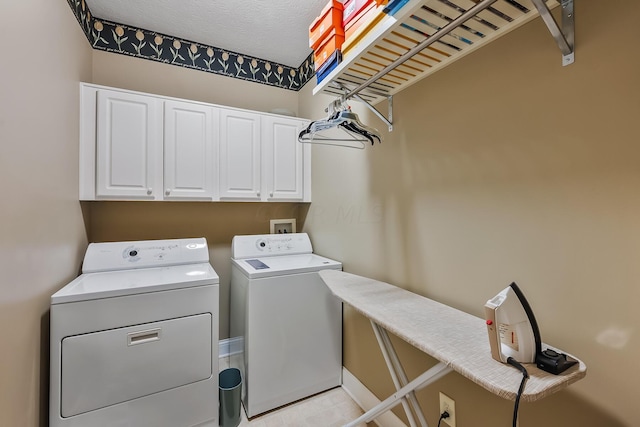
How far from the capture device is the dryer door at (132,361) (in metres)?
1.31

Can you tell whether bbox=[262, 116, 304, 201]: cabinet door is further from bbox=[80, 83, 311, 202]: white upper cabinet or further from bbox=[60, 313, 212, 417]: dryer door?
bbox=[60, 313, 212, 417]: dryer door

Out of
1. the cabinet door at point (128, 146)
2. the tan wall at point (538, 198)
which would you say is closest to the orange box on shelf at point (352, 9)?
the tan wall at point (538, 198)

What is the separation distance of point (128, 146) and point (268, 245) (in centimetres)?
126

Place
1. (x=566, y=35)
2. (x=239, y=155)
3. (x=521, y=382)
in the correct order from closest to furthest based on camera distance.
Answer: (x=521, y=382) < (x=566, y=35) < (x=239, y=155)

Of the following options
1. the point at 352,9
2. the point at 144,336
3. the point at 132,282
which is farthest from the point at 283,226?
the point at 352,9

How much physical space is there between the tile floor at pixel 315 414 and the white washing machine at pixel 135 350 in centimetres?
34

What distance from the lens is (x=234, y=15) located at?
77.9 inches

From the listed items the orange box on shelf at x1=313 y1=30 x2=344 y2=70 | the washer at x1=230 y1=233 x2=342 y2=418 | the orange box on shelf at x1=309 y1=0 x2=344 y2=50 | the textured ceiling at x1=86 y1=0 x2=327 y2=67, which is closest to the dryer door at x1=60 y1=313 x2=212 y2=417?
the washer at x1=230 y1=233 x2=342 y2=418

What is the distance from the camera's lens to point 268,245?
236cm

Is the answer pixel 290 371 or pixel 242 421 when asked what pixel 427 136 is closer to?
pixel 290 371

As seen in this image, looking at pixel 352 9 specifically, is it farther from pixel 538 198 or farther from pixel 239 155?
pixel 239 155

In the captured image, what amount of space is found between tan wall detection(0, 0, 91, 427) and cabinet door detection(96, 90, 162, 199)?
176 mm

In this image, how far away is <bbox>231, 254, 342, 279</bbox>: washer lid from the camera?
1794mm

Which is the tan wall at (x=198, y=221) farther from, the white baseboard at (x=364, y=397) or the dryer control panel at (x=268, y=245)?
the white baseboard at (x=364, y=397)
